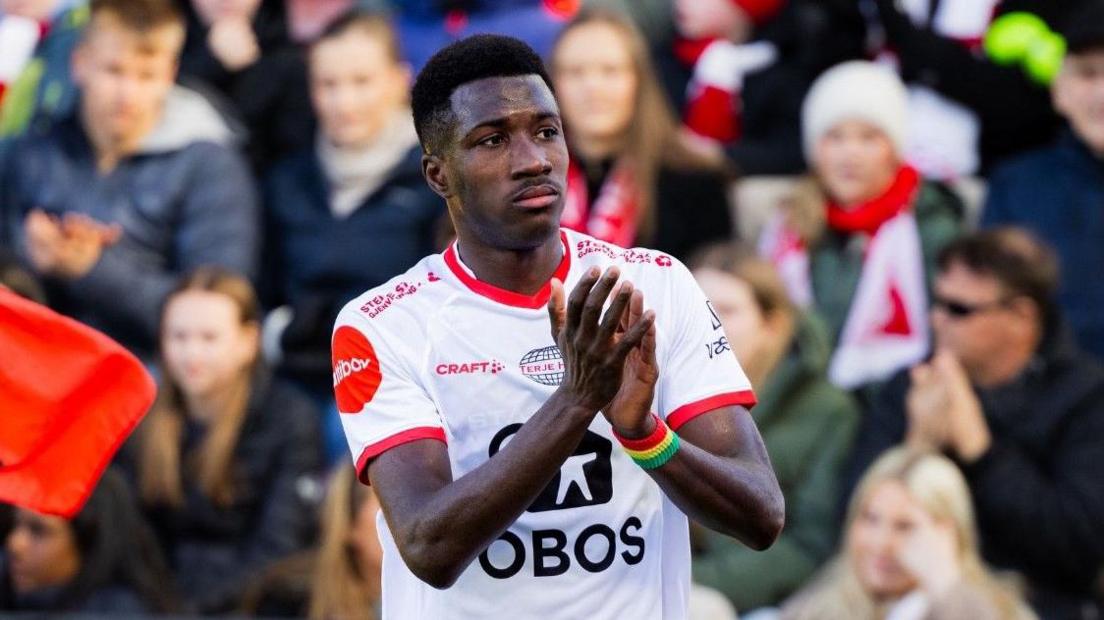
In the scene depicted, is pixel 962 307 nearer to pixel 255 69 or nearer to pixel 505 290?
pixel 505 290

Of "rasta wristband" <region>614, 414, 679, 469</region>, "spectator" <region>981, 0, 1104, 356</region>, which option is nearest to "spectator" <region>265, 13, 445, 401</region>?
"spectator" <region>981, 0, 1104, 356</region>

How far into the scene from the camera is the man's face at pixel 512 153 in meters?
4.22

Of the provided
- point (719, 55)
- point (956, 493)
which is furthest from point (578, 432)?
point (719, 55)

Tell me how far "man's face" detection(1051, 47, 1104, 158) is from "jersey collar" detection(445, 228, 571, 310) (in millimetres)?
4280

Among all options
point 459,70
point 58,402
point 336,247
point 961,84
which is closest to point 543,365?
point 459,70

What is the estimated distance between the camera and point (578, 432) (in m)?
3.94

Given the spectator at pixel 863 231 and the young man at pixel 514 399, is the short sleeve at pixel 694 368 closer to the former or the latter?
the young man at pixel 514 399

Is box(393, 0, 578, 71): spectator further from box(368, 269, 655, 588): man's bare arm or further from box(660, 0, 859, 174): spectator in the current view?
box(368, 269, 655, 588): man's bare arm

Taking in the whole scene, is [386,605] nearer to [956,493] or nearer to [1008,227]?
[956,493]

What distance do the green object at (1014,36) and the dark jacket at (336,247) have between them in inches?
98.3

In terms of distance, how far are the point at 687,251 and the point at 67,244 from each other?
2712 millimetres

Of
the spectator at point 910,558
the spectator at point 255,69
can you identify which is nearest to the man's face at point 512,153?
the spectator at point 910,558

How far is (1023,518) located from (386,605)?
11.1ft

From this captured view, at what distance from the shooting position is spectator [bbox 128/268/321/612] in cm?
833
